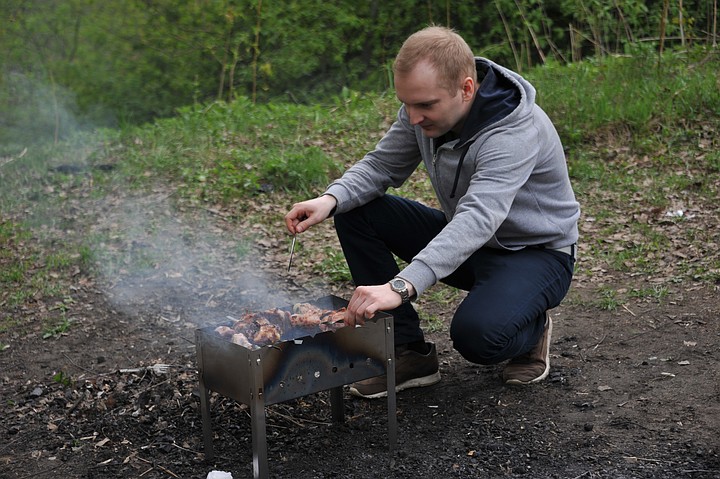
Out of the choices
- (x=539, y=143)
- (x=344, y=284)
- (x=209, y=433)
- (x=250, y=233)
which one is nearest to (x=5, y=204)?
(x=250, y=233)

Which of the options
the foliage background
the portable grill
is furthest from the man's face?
the foliage background

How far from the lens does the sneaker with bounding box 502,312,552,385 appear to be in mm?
3891

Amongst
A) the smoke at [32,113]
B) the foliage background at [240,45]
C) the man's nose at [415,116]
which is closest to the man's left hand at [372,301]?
the man's nose at [415,116]

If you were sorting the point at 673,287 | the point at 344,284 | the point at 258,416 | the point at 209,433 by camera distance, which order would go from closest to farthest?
the point at 258,416 < the point at 209,433 < the point at 673,287 < the point at 344,284

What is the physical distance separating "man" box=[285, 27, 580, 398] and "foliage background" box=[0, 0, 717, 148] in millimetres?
6215

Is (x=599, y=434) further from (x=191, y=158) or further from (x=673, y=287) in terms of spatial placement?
(x=191, y=158)

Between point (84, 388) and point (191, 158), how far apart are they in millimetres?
3638

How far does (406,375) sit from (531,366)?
1.96ft

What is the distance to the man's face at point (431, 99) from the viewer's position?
3.27 meters

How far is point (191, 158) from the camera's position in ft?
24.4

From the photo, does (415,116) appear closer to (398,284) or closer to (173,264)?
(398,284)

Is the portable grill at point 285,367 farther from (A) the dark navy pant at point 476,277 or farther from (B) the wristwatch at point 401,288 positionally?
(A) the dark navy pant at point 476,277

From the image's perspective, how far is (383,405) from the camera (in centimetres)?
385

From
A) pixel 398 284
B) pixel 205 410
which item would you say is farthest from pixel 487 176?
pixel 205 410
